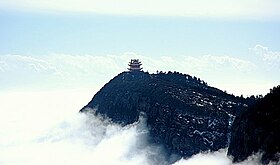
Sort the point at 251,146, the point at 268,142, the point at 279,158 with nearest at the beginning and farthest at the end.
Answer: the point at 279,158, the point at 268,142, the point at 251,146

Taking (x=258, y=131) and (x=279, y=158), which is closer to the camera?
(x=279, y=158)

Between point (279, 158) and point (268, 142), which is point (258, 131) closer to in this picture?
point (268, 142)

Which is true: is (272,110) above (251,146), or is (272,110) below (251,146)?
above

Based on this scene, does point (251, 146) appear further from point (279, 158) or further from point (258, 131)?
point (279, 158)

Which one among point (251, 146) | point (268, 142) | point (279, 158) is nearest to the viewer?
point (279, 158)

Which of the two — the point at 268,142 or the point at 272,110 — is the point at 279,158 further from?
the point at 272,110

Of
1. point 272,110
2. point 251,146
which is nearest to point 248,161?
point 251,146

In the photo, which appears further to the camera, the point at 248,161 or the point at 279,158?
the point at 248,161

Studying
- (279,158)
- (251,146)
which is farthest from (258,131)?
(279,158)
